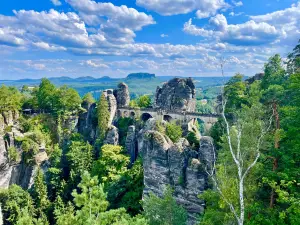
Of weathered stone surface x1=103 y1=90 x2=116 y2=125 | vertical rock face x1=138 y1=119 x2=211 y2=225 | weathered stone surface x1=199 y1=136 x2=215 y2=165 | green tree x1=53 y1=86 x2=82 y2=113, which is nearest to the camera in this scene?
vertical rock face x1=138 y1=119 x2=211 y2=225

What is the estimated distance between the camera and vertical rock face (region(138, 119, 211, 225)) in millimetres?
28516

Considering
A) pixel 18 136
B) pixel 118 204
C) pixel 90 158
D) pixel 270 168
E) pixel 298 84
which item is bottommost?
pixel 118 204

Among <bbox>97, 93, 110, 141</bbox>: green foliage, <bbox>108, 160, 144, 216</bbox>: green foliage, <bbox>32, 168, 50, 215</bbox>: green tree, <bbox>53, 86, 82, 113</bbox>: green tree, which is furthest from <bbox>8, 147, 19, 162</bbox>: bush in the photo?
<bbox>108, 160, 144, 216</bbox>: green foliage

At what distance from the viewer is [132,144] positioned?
1960 inches

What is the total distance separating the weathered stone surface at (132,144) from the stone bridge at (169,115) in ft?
20.4

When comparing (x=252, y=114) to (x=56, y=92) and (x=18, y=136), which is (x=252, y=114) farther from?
(x=56, y=92)

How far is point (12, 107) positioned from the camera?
192 feet

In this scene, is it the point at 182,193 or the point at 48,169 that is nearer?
the point at 182,193

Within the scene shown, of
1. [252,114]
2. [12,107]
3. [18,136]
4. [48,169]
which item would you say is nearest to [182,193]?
[252,114]

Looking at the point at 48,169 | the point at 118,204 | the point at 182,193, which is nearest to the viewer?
the point at 182,193

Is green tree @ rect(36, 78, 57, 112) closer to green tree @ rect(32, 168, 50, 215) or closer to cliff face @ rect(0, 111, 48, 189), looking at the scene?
cliff face @ rect(0, 111, 48, 189)

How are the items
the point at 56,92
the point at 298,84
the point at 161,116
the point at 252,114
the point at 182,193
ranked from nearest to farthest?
the point at 298,84 → the point at 252,114 → the point at 182,193 → the point at 161,116 → the point at 56,92

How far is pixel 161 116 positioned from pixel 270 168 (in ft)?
126

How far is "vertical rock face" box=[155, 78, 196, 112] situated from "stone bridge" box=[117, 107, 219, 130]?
212cm
